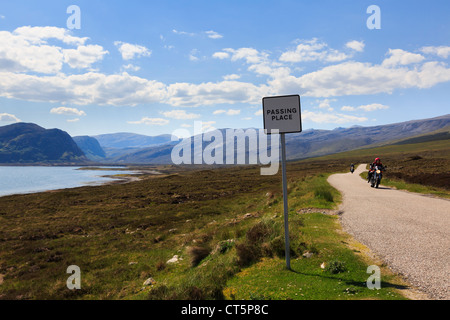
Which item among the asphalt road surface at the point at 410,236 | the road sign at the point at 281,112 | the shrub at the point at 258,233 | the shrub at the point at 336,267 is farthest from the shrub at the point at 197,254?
the road sign at the point at 281,112

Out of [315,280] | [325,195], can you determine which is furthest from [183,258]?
[325,195]

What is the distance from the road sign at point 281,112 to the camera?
5863 millimetres

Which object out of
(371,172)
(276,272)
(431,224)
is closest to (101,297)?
(276,272)

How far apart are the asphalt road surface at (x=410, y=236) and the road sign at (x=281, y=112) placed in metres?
4.44

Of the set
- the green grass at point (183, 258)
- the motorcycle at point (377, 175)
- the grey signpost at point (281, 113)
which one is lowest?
the green grass at point (183, 258)

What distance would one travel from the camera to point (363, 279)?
576 centimetres

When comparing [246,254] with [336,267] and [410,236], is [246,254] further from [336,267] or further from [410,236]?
[410,236]

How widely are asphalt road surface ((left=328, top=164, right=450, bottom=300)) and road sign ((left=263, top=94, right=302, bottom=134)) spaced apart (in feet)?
14.6

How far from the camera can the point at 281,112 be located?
5.94 metres

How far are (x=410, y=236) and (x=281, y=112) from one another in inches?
273

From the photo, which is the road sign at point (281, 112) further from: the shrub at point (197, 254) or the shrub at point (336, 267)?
the shrub at point (197, 254)

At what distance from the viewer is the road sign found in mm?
5863
